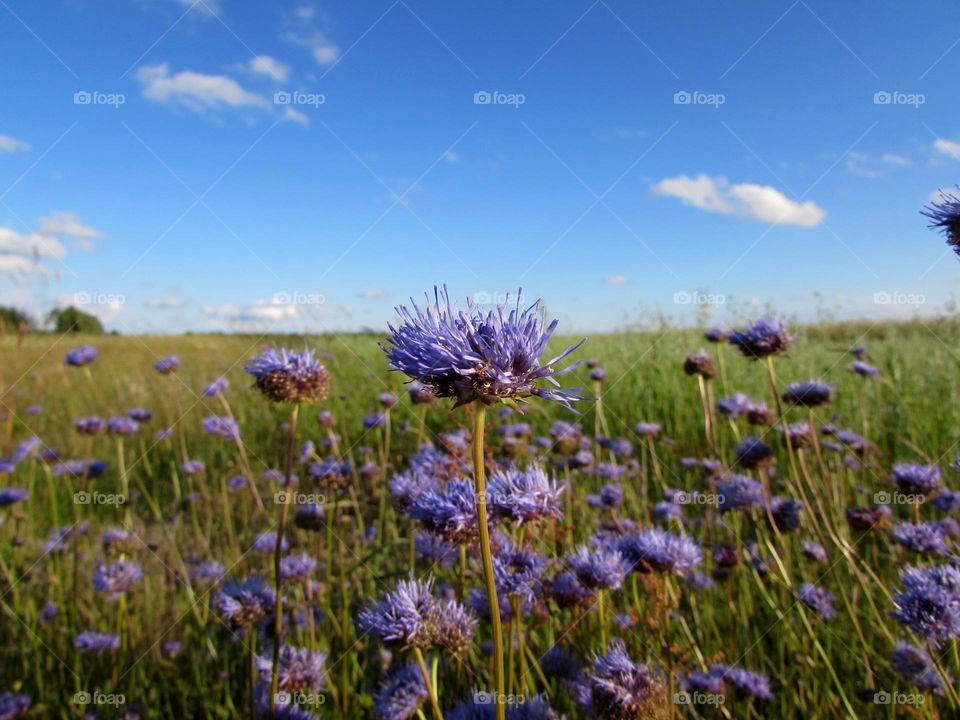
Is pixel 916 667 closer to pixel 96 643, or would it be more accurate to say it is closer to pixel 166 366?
pixel 96 643

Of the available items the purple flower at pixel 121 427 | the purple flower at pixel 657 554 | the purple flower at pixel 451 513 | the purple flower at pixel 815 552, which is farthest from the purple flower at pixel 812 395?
the purple flower at pixel 121 427

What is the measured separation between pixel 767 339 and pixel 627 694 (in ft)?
6.76

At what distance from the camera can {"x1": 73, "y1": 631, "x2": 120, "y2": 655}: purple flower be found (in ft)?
9.21

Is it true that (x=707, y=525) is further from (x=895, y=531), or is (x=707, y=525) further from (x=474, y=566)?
(x=474, y=566)

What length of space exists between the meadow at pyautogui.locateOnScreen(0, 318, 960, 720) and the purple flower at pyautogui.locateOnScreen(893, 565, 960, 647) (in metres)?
0.01

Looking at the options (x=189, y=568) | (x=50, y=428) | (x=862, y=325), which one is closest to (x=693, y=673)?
(x=189, y=568)

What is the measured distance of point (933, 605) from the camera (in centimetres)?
167

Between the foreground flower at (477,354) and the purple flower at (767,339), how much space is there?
2130mm

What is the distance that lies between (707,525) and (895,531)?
1275mm

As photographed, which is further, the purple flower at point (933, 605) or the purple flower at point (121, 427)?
the purple flower at point (121, 427)

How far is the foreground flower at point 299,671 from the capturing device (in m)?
2.01

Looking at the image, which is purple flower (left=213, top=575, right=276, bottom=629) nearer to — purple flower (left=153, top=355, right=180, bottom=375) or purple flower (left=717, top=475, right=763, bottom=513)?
purple flower (left=717, top=475, right=763, bottom=513)

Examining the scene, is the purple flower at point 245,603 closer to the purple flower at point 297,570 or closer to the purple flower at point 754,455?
the purple flower at point 297,570

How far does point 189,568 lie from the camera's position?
4016mm
